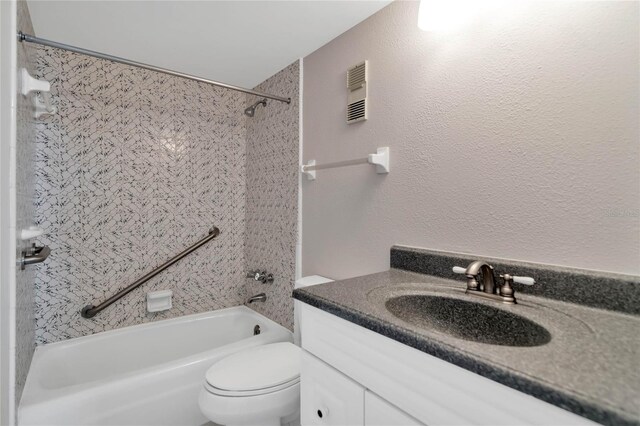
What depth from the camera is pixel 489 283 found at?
888 mm

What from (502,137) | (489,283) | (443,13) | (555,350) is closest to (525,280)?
(489,283)

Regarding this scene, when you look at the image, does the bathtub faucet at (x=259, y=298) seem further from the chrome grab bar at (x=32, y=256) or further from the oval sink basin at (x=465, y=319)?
the oval sink basin at (x=465, y=319)

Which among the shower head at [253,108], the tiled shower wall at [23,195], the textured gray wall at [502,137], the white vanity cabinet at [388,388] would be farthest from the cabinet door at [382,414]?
the shower head at [253,108]

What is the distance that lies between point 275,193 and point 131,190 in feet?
3.08

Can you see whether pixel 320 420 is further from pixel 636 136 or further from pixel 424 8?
pixel 424 8

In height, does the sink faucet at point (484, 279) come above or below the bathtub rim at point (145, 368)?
above

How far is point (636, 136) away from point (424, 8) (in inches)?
29.3

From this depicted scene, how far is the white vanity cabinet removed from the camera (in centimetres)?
51

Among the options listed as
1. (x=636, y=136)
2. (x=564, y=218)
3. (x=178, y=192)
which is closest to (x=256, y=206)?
(x=178, y=192)

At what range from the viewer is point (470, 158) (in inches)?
41.2

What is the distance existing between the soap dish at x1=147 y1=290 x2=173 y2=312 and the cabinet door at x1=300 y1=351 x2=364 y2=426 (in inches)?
58.2

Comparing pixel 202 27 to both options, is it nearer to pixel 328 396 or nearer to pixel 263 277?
pixel 263 277

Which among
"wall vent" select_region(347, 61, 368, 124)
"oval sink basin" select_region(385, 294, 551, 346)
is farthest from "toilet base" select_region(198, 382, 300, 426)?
"wall vent" select_region(347, 61, 368, 124)

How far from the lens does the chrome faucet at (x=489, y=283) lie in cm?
84
